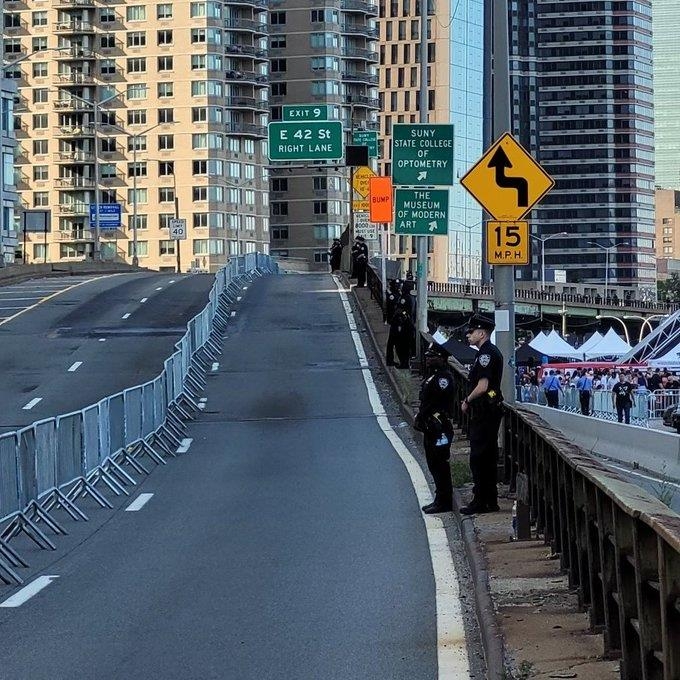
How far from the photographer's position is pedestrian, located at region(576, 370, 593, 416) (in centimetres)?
4528

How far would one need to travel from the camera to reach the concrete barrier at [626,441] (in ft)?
92.3

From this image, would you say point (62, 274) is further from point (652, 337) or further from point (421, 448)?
point (421, 448)

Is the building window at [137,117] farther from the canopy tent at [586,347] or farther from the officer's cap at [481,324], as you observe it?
the officer's cap at [481,324]

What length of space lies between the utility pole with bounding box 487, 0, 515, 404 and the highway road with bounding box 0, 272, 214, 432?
12.3m

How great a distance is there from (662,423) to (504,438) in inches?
1072

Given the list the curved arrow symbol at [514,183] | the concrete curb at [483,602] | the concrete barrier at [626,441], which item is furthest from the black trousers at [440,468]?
the concrete barrier at [626,441]

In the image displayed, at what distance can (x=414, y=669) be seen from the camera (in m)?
8.81

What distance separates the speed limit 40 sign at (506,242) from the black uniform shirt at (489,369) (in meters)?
2.94

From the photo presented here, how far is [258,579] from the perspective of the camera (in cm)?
1242

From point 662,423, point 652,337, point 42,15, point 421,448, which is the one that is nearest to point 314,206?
point 42,15

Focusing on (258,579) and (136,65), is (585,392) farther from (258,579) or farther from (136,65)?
(136,65)

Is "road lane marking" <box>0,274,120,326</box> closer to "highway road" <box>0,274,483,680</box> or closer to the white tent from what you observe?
the white tent

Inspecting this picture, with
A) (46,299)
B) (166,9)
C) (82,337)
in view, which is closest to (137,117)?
(166,9)

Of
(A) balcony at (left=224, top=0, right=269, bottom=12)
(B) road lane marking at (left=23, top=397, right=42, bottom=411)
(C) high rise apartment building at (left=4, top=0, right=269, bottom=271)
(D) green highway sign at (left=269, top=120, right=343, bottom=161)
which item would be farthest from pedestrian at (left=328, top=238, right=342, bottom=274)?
(A) balcony at (left=224, top=0, right=269, bottom=12)
